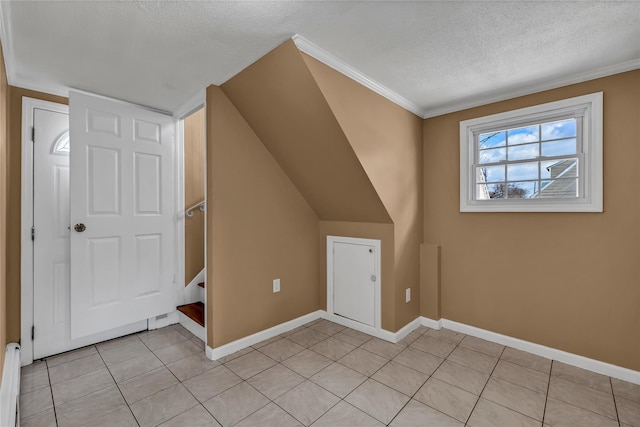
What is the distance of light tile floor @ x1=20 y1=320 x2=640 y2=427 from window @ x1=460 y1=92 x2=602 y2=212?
1.24 metres

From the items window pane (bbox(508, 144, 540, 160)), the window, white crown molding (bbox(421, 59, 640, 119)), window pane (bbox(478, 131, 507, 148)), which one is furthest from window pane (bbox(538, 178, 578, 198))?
white crown molding (bbox(421, 59, 640, 119))

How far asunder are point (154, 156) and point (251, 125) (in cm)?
101

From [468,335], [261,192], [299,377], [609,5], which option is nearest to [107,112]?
[261,192]

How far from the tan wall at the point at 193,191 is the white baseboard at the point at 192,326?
0.37 meters

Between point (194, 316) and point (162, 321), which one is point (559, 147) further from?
point (162, 321)

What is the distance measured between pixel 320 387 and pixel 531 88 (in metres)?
2.73

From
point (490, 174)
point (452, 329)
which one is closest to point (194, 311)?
point (452, 329)

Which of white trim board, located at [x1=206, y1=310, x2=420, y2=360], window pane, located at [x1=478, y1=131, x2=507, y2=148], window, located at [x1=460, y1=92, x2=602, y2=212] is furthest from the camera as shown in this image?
window pane, located at [x1=478, y1=131, x2=507, y2=148]

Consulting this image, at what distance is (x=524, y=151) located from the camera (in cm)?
251

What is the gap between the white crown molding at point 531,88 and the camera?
6.64ft

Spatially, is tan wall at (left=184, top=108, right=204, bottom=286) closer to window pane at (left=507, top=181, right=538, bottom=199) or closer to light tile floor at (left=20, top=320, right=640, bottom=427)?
light tile floor at (left=20, top=320, right=640, bottom=427)

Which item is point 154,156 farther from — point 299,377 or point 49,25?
point 299,377

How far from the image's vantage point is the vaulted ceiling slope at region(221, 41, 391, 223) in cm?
198

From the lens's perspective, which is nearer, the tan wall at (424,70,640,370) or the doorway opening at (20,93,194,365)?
the tan wall at (424,70,640,370)
